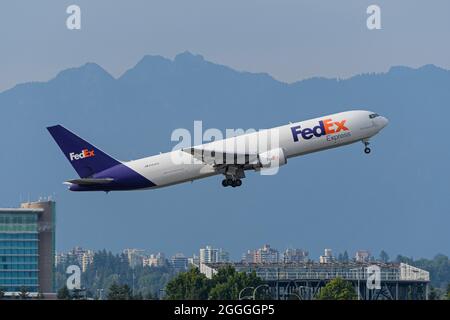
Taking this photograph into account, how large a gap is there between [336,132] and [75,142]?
24.4 m

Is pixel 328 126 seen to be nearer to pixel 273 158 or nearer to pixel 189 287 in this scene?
pixel 273 158

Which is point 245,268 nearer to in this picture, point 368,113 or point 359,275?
point 359,275

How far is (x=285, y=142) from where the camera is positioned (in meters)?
92.8

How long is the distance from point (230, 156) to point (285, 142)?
5131 mm

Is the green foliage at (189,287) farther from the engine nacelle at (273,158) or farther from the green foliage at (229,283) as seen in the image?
the engine nacelle at (273,158)

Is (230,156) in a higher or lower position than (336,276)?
higher

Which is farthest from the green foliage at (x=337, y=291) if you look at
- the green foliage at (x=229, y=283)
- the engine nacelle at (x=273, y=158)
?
the engine nacelle at (x=273, y=158)

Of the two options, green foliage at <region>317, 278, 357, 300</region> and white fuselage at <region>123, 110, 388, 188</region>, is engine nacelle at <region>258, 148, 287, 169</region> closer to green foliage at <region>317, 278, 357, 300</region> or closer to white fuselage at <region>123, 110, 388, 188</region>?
white fuselage at <region>123, 110, 388, 188</region>

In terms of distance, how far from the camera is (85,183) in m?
96.3

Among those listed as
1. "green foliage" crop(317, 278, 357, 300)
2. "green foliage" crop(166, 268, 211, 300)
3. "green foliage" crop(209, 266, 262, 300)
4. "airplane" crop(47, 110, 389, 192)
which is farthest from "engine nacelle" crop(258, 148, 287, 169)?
"green foliage" crop(209, 266, 262, 300)

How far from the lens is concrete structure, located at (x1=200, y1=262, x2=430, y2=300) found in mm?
143375

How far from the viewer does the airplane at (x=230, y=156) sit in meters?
92.9

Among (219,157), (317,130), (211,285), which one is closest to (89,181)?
Result: (219,157)
